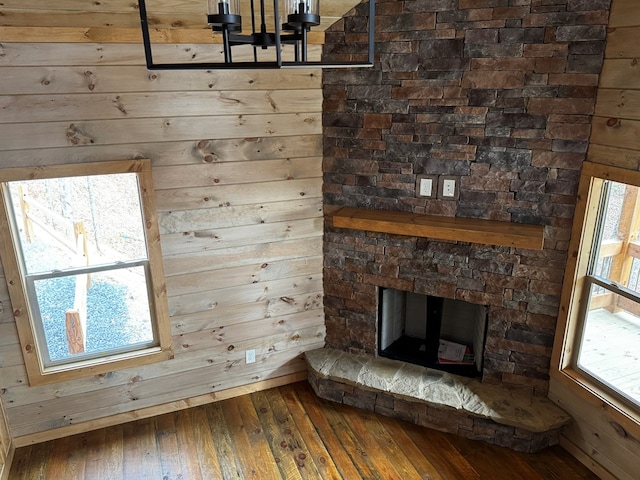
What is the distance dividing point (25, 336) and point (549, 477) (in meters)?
3.31

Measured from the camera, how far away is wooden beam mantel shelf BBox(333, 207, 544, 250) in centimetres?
288

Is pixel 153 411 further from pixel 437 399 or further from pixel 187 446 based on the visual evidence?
pixel 437 399

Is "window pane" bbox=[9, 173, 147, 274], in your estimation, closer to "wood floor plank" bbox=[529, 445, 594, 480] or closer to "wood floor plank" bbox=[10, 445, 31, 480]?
"wood floor plank" bbox=[10, 445, 31, 480]

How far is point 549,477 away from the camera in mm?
2986

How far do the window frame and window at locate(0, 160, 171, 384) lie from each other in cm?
254

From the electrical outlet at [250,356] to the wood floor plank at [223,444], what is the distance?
40cm

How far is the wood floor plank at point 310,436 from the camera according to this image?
3.11 metres

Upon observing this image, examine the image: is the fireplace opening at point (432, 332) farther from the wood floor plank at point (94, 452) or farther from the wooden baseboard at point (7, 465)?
the wooden baseboard at point (7, 465)

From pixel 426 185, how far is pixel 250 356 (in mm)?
1794

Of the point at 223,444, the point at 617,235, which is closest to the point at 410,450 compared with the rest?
the point at 223,444

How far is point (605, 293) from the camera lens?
9.53 ft

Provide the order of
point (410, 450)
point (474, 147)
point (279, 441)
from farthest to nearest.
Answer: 1. point (279, 441)
2. point (410, 450)
3. point (474, 147)

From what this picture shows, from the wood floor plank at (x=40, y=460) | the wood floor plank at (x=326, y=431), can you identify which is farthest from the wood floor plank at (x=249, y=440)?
the wood floor plank at (x=40, y=460)

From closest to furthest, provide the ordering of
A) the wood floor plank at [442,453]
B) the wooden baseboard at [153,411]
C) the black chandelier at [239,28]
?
the black chandelier at [239,28]
the wood floor plank at [442,453]
the wooden baseboard at [153,411]
